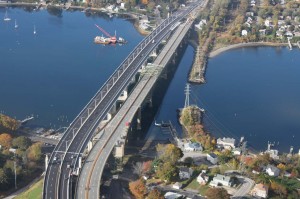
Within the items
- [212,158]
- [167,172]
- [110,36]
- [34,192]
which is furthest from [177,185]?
[110,36]

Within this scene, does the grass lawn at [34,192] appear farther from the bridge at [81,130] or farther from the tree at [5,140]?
the tree at [5,140]

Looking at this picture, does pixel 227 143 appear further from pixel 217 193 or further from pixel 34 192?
pixel 34 192

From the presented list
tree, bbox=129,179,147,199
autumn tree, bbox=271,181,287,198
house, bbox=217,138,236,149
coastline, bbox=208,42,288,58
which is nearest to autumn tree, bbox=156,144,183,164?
tree, bbox=129,179,147,199

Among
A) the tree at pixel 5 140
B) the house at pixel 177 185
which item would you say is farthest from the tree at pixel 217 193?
the tree at pixel 5 140

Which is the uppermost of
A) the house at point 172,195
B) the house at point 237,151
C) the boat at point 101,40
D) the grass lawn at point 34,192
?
the boat at point 101,40

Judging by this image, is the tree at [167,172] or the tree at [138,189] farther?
the tree at [167,172]

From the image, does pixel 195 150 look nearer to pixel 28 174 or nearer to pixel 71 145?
pixel 71 145

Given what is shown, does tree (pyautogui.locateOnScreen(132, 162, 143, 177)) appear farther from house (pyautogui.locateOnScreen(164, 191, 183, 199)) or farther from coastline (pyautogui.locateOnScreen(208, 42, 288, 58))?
coastline (pyautogui.locateOnScreen(208, 42, 288, 58))
